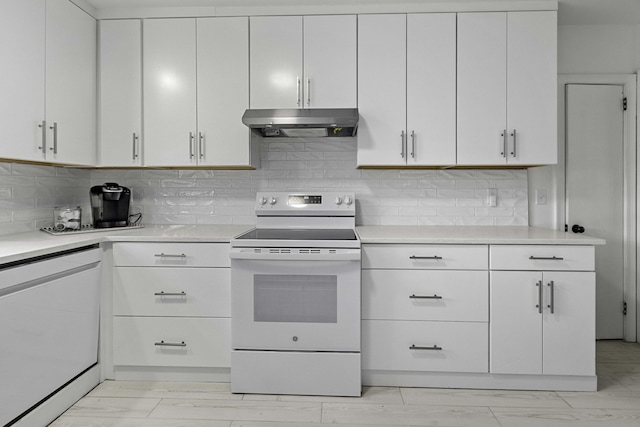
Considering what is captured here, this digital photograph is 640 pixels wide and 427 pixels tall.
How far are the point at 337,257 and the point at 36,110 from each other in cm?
179

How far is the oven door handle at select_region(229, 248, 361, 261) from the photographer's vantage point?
2266 millimetres

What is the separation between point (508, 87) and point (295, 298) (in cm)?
185

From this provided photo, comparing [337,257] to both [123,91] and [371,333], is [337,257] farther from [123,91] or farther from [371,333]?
[123,91]

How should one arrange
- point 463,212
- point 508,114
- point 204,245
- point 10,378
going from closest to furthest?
point 10,378
point 204,245
point 508,114
point 463,212

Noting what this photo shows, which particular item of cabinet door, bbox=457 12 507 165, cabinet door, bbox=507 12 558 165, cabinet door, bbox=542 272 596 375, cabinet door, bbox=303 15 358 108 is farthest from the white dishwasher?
cabinet door, bbox=507 12 558 165

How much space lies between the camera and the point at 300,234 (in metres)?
2.60

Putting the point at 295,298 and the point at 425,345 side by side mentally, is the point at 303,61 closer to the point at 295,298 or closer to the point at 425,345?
the point at 295,298

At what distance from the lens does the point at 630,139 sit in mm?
3043

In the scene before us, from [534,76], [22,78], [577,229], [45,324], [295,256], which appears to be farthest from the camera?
[577,229]

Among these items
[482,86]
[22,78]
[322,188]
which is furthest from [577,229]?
[22,78]

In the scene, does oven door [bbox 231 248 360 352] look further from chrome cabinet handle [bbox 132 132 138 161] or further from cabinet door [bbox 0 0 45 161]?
cabinet door [bbox 0 0 45 161]

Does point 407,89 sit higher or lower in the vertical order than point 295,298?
higher

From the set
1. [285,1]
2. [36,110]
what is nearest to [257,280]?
[36,110]

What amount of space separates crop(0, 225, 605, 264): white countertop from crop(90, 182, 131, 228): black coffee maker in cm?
16
